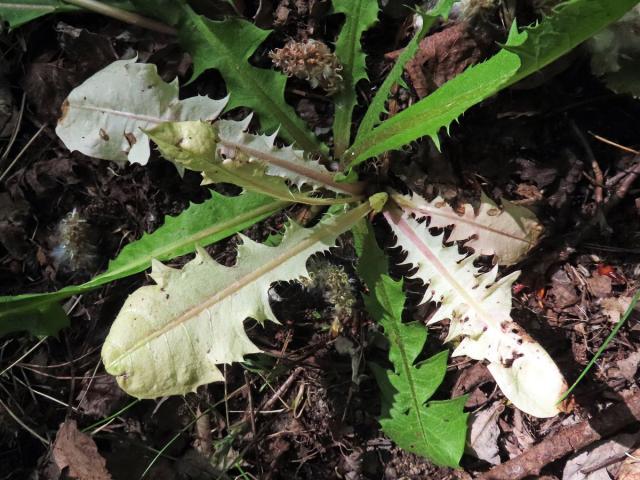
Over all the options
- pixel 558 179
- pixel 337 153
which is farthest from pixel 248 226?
pixel 558 179

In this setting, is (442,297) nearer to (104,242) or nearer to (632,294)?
(632,294)

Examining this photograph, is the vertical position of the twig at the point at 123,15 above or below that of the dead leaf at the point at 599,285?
above

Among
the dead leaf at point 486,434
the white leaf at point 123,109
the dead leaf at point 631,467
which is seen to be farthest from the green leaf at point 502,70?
the dead leaf at point 631,467

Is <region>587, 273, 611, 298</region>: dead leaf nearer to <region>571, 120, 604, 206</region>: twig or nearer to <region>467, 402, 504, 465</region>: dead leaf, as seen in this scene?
<region>571, 120, 604, 206</region>: twig

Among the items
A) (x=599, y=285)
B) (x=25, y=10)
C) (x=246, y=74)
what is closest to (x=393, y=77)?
(x=246, y=74)

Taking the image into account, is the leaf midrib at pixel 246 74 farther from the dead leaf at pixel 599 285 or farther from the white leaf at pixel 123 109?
the dead leaf at pixel 599 285

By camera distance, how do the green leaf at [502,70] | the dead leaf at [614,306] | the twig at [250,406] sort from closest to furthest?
the green leaf at [502,70] → the dead leaf at [614,306] → the twig at [250,406]

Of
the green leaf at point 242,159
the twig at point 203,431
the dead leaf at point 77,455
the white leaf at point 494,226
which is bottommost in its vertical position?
the twig at point 203,431
